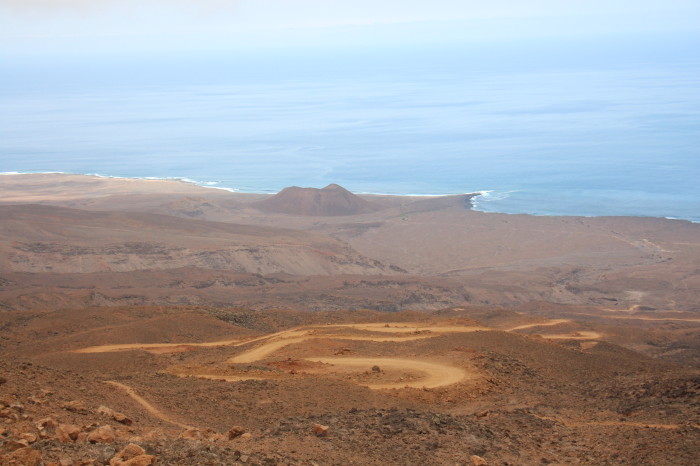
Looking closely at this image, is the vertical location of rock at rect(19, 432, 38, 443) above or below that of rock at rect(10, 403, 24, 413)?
below

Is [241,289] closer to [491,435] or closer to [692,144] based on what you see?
[491,435]

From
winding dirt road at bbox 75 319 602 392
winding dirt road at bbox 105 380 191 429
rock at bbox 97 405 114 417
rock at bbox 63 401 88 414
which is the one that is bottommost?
winding dirt road at bbox 75 319 602 392

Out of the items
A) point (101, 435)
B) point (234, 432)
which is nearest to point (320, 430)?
point (234, 432)

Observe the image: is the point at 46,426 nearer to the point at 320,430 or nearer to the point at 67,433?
the point at 67,433

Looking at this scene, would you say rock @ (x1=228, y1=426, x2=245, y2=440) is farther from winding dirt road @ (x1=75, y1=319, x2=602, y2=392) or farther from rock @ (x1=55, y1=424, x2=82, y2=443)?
winding dirt road @ (x1=75, y1=319, x2=602, y2=392)

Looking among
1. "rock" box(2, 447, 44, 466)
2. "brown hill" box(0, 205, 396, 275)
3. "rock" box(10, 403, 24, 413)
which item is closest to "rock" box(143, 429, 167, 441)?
"rock" box(10, 403, 24, 413)

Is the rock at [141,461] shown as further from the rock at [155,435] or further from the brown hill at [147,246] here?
the brown hill at [147,246]
